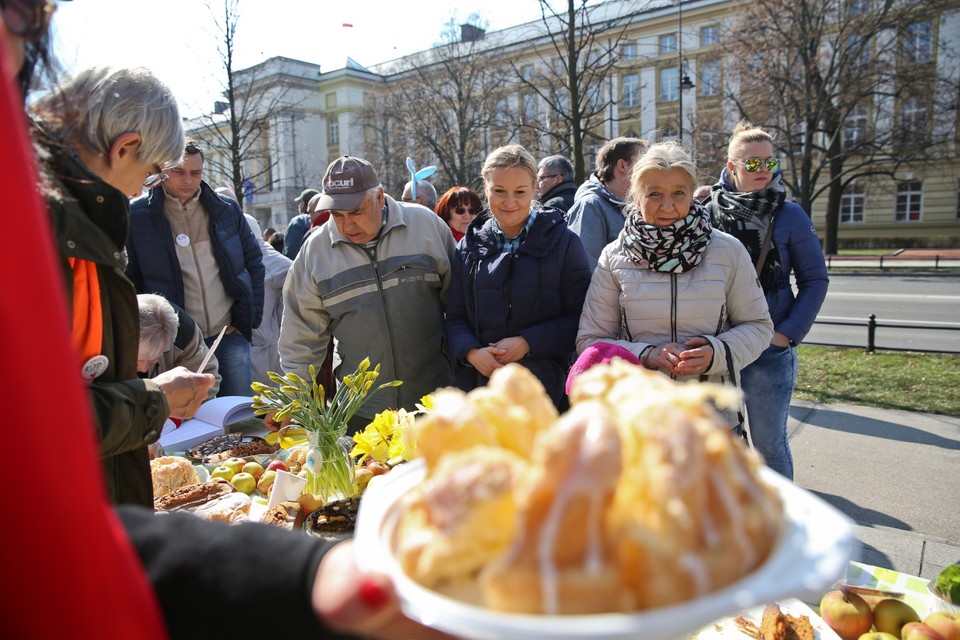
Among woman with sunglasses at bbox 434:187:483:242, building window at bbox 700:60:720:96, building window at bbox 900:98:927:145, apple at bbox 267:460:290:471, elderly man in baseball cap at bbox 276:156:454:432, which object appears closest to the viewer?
apple at bbox 267:460:290:471

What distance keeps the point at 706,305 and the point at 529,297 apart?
0.89m

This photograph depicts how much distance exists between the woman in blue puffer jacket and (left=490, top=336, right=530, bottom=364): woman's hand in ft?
0.06

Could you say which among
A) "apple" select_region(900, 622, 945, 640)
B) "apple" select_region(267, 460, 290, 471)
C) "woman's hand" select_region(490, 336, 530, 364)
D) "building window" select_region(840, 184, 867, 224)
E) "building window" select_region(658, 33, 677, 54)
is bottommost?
"apple" select_region(900, 622, 945, 640)

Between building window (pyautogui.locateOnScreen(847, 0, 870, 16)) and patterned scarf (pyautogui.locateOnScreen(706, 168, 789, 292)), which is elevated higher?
building window (pyautogui.locateOnScreen(847, 0, 870, 16))

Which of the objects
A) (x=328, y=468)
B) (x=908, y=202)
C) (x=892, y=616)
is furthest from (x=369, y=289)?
(x=908, y=202)

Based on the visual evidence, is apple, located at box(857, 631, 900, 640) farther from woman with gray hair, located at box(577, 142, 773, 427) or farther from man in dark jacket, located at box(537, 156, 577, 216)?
man in dark jacket, located at box(537, 156, 577, 216)

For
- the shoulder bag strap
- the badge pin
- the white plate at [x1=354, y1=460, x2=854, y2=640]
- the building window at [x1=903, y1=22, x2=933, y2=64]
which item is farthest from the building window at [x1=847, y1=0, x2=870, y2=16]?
the white plate at [x1=354, y1=460, x2=854, y2=640]

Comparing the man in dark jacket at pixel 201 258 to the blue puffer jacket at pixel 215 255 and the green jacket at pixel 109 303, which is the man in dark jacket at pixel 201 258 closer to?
the blue puffer jacket at pixel 215 255

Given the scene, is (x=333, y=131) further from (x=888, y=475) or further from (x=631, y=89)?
(x=888, y=475)

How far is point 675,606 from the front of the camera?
2.12 ft

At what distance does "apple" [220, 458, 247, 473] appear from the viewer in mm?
3029

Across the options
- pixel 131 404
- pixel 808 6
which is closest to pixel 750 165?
pixel 131 404

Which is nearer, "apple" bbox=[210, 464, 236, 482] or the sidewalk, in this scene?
"apple" bbox=[210, 464, 236, 482]

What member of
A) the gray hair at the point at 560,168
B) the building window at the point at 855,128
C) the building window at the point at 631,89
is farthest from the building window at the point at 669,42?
the gray hair at the point at 560,168
